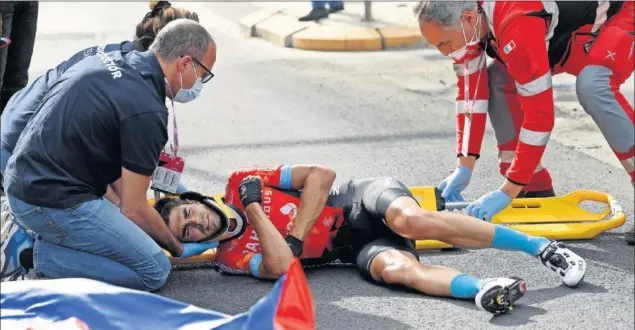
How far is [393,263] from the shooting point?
187 inches

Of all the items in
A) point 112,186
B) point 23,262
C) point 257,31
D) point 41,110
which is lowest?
point 257,31

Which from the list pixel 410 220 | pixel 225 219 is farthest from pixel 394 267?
pixel 225 219

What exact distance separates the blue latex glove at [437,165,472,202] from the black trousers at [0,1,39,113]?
119 inches

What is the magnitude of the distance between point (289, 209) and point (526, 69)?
53.5 inches

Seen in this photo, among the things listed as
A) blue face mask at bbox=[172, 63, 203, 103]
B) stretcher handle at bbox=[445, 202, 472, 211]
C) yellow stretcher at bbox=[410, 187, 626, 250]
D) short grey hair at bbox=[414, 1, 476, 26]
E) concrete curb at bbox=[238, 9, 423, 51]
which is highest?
short grey hair at bbox=[414, 1, 476, 26]

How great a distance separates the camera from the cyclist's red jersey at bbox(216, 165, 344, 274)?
16.4ft

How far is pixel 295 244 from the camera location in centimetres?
489

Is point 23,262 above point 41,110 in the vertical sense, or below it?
below

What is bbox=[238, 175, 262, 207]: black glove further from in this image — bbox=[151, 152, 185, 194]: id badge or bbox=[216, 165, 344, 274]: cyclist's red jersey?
bbox=[151, 152, 185, 194]: id badge

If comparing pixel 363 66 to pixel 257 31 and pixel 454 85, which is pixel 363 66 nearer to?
pixel 454 85

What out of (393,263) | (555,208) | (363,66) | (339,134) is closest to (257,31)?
(363,66)

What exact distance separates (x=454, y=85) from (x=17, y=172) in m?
5.30

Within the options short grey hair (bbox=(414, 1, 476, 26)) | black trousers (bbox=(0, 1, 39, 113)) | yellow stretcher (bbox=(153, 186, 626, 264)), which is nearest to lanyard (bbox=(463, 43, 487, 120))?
yellow stretcher (bbox=(153, 186, 626, 264))

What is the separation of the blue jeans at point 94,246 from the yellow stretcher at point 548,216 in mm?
386
